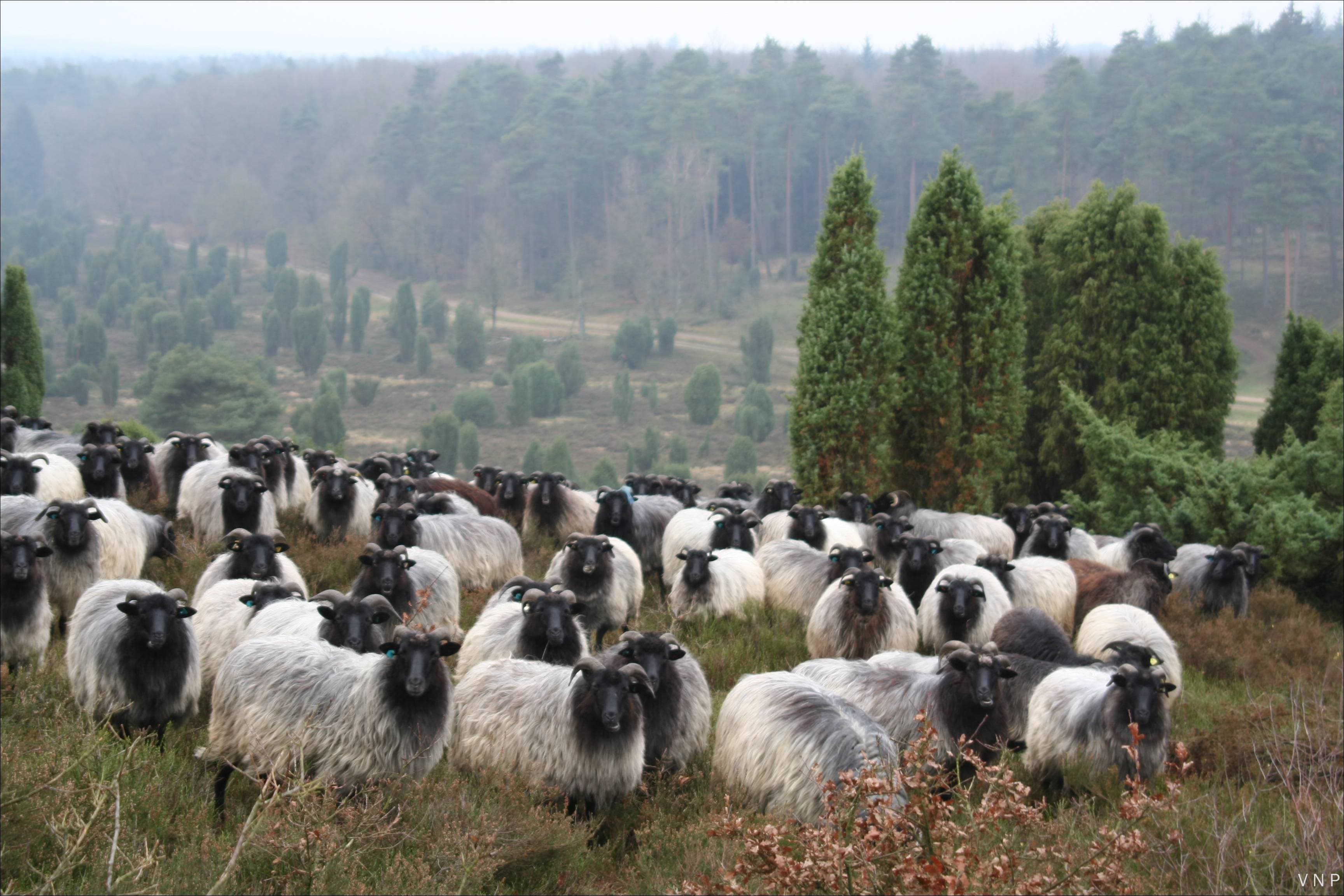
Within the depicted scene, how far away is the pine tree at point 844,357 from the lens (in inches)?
790

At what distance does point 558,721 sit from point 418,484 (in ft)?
34.5

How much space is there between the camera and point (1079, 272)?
91.2 feet

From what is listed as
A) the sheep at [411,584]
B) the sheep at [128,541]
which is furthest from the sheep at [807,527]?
the sheep at [128,541]

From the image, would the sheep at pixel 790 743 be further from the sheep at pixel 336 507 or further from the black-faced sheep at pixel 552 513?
the black-faced sheep at pixel 552 513

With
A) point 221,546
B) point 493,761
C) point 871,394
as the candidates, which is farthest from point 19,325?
point 493,761

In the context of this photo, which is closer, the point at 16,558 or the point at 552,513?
the point at 16,558

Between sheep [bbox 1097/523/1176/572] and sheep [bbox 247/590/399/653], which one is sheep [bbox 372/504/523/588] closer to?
sheep [bbox 247/590/399/653]

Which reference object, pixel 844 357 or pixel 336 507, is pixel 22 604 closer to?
pixel 336 507

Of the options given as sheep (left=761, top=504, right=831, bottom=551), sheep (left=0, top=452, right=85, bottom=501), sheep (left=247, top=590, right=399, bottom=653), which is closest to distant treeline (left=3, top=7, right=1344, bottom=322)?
sheep (left=761, top=504, right=831, bottom=551)

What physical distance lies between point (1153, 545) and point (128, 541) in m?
13.0

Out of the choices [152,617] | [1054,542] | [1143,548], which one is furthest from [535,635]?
[1143,548]

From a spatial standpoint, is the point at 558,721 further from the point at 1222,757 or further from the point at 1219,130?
the point at 1219,130

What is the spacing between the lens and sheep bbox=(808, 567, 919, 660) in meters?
11.1

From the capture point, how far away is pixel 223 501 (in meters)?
14.2
